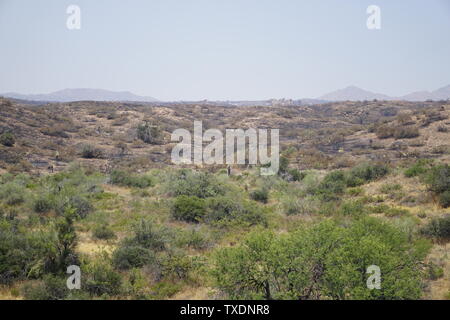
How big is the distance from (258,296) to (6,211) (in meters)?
11.8

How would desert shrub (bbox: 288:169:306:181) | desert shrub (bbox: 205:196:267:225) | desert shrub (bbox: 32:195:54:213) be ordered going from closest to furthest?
1. desert shrub (bbox: 205:196:267:225)
2. desert shrub (bbox: 32:195:54:213)
3. desert shrub (bbox: 288:169:306:181)

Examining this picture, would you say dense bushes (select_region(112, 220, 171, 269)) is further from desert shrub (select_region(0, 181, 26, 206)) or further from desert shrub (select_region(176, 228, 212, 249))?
desert shrub (select_region(0, 181, 26, 206))

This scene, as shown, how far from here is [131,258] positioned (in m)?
9.30

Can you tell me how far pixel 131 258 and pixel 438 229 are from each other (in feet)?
30.1

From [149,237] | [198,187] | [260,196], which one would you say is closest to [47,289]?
[149,237]

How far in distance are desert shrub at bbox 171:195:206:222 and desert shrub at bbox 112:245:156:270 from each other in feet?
13.3

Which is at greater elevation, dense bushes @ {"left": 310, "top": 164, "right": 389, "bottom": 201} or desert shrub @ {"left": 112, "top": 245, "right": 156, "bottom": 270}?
Answer: dense bushes @ {"left": 310, "top": 164, "right": 389, "bottom": 201}

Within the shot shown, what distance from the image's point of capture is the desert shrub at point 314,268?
6.22 meters

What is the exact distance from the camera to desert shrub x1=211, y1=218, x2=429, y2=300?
6219mm

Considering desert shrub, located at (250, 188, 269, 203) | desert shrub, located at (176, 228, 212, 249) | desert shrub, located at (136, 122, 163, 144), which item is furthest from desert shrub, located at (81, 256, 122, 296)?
desert shrub, located at (136, 122, 163, 144)

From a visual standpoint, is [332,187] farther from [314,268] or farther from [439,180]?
[314,268]

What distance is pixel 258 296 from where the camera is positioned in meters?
6.10
